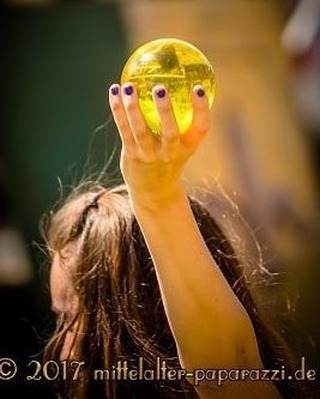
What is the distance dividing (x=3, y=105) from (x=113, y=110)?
0.30 metres

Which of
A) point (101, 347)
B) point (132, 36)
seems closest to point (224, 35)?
point (132, 36)

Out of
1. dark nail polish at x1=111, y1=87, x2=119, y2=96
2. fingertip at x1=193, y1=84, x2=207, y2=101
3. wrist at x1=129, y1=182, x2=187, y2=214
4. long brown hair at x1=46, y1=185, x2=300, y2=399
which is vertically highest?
dark nail polish at x1=111, y1=87, x2=119, y2=96

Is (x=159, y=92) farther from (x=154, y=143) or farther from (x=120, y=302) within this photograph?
(x=120, y=302)

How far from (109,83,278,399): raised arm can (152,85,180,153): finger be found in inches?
1.3

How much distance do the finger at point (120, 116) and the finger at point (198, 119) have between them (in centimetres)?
14

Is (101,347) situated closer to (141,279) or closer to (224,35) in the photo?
(141,279)

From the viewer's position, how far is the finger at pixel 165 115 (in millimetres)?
2611

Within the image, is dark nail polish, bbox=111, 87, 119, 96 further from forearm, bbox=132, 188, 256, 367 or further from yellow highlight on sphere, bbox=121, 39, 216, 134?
forearm, bbox=132, 188, 256, 367

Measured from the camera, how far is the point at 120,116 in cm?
270

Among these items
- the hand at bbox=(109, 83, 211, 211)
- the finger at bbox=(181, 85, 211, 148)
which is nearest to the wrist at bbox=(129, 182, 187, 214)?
the hand at bbox=(109, 83, 211, 211)

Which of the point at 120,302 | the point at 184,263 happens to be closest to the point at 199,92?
the point at 184,263

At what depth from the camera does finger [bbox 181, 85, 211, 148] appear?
2.65 meters

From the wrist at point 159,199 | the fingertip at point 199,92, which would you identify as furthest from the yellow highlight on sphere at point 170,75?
the wrist at point 159,199

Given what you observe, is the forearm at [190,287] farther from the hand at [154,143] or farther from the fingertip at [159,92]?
the fingertip at [159,92]
